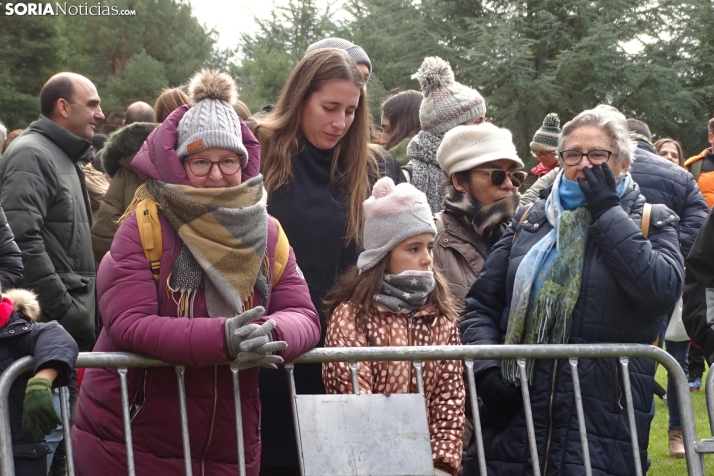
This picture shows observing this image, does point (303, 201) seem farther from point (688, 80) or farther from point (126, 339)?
point (688, 80)

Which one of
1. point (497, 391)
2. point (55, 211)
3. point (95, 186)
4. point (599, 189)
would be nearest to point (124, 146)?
point (55, 211)

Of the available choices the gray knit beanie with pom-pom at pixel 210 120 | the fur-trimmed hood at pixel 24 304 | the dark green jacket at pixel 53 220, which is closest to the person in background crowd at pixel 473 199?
the gray knit beanie with pom-pom at pixel 210 120

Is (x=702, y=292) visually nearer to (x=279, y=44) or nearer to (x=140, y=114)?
(x=140, y=114)

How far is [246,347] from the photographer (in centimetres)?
301

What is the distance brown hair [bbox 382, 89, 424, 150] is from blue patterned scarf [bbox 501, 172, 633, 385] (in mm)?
2166

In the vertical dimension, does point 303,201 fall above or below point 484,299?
above

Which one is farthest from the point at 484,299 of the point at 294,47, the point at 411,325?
the point at 294,47

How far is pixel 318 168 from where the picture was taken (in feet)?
13.0

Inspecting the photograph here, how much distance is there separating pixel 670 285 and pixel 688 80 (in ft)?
67.6

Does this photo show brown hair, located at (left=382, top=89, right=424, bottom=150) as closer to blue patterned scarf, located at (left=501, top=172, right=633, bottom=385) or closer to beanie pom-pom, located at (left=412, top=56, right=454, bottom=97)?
beanie pom-pom, located at (left=412, top=56, right=454, bottom=97)

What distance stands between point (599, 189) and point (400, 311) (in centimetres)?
84

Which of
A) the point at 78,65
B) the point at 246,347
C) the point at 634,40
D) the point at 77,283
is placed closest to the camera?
the point at 246,347

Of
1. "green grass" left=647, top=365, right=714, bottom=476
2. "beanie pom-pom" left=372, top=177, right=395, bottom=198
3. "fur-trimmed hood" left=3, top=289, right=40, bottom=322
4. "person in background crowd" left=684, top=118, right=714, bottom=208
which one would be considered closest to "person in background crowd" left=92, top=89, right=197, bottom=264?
"beanie pom-pom" left=372, top=177, right=395, bottom=198

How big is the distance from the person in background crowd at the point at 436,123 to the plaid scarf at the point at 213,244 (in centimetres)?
202
